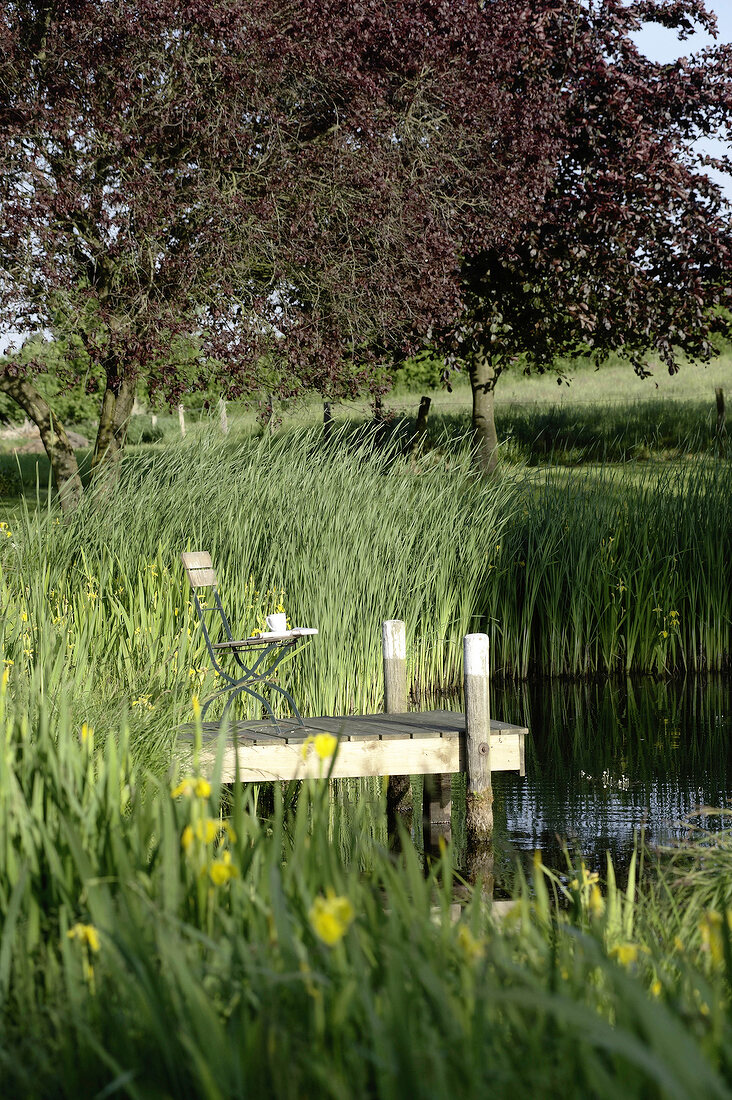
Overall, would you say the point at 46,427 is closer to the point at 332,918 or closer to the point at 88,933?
the point at 88,933

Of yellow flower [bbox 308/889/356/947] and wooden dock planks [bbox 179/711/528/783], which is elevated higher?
yellow flower [bbox 308/889/356/947]

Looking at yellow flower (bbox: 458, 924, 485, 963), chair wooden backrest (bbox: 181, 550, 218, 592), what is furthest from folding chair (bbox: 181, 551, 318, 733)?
yellow flower (bbox: 458, 924, 485, 963)

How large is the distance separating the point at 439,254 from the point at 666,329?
454cm

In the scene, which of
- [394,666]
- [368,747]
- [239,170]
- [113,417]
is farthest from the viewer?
[113,417]

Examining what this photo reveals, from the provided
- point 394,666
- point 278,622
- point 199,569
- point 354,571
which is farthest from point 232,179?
point 278,622

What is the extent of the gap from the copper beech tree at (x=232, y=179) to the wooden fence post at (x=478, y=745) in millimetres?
3376

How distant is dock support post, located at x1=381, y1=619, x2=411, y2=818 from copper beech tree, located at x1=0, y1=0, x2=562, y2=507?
261 cm

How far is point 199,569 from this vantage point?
6.06 m

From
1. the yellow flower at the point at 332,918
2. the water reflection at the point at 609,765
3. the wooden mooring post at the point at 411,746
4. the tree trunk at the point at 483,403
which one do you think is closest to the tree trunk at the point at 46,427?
the water reflection at the point at 609,765

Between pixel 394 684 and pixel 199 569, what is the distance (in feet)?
4.61

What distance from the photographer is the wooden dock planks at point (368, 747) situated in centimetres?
542

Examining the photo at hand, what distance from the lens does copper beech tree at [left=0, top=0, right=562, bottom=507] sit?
8.70 meters

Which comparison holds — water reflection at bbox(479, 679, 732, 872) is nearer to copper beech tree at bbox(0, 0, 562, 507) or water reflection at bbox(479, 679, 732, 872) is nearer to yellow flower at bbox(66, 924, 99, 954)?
yellow flower at bbox(66, 924, 99, 954)

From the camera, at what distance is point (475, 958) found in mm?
1910
